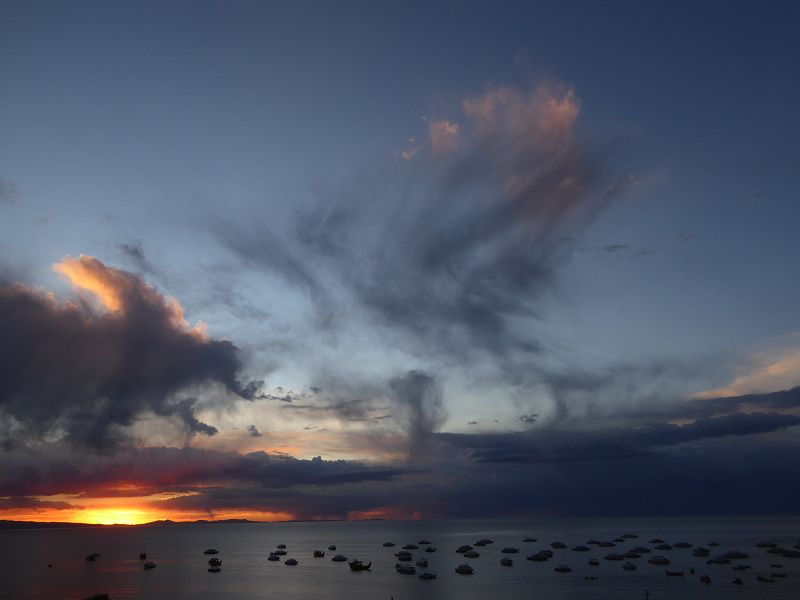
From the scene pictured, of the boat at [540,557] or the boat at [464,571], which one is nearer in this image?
the boat at [464,571]

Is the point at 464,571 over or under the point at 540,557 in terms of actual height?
over

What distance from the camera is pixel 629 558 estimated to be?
139875mm

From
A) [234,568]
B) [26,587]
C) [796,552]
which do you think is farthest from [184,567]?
[796,552]

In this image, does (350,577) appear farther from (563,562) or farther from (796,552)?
(796,552)

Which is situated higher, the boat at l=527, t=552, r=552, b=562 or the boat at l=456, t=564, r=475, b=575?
the boat at l=456, t=564, r=475, b=575

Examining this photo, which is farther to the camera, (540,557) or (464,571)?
(540,557)

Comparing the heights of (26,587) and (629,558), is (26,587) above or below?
above

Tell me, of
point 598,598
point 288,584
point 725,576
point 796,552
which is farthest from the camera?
point 796,552

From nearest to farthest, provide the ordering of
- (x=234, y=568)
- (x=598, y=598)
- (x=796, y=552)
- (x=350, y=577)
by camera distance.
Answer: (x=598, y=598) < (x=350, y=577) < (x=796, y=552) < (x=234, y=568)

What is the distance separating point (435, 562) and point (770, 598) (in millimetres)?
89340

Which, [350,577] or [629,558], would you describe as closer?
[350,577]

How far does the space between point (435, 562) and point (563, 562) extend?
33547 mm

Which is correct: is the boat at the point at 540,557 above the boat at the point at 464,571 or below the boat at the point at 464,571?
below

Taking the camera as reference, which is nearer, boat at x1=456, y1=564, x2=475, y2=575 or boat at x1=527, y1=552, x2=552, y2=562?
boat at x1=456, y1=564, x2=475, y2=575
